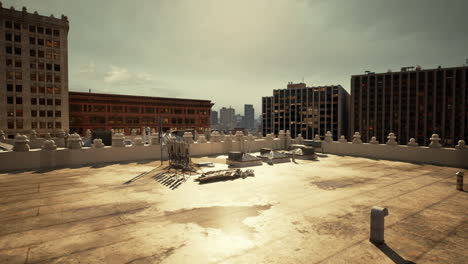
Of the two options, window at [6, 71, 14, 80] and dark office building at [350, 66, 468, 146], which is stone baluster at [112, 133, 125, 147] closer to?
window at [6, 71, 14, 80]

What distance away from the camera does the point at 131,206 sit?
340 inches

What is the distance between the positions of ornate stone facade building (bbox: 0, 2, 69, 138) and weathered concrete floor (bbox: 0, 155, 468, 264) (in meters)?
71.9

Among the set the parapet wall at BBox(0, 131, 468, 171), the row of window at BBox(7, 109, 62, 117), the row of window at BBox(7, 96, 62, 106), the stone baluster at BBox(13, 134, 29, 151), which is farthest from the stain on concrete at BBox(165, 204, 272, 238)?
the row of window at BBox(7, 96, 62, 106)

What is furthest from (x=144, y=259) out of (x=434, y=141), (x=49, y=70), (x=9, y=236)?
(x=49, y=70)

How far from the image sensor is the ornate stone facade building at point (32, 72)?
64.4m

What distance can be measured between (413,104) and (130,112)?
135 meters

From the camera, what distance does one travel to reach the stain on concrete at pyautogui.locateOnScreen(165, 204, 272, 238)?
6.80 m

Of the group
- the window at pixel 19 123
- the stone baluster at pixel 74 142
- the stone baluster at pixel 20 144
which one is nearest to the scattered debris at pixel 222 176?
the stone baluster at pixel 74 142

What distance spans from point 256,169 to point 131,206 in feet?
30.9

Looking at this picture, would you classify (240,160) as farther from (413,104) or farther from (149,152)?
(413,104)

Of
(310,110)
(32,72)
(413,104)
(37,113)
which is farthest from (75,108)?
(413,104)

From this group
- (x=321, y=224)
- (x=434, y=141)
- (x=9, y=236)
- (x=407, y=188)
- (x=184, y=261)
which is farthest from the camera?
(x=434, y=141)

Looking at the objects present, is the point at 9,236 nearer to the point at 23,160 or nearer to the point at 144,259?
the point at 144,259

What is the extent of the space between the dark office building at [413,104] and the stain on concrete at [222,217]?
5241 inches
